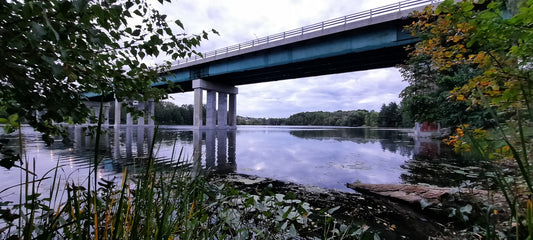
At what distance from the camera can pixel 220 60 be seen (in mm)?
30188

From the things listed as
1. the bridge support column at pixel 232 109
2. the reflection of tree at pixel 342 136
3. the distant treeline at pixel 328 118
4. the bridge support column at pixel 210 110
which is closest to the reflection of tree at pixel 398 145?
the reflection of tree at pixel 342 136

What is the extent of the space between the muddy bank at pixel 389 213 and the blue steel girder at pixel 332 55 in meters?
16.0

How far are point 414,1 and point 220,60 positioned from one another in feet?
71.1

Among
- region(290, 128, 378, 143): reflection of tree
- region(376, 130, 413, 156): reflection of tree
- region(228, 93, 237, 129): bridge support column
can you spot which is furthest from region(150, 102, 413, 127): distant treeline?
region(376, 130, 413, 156): reflection of tree

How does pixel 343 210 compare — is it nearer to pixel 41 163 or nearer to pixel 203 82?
pixel 41 163

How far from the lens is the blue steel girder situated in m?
18.2

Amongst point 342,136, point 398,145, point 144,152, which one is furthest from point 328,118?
point 144,152

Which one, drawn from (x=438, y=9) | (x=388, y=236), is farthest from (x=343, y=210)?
(x=438, y=9)

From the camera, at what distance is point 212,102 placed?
3728 cm

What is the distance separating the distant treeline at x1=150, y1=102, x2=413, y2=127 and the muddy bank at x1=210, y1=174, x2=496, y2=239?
71.3m

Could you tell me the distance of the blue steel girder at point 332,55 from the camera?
1816cm

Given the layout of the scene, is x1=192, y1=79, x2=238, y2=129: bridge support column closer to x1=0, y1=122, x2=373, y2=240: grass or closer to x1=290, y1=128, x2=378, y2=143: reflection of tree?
x1=290, y1=128, x2=378, y2=143: reflection of tree

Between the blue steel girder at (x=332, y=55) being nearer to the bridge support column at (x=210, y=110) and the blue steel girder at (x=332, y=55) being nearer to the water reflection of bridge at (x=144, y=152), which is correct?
the bridge support column at (x=210, y=110)

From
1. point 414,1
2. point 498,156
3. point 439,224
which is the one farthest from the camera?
point 414,1
